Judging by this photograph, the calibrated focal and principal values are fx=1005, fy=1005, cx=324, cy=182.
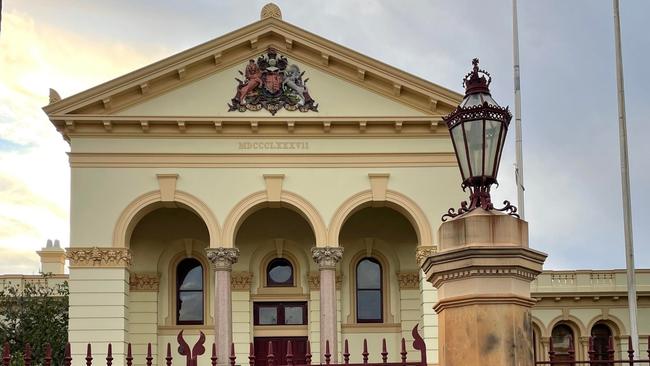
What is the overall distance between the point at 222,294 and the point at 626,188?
1205 cm

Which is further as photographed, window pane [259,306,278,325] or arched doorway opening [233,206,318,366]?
window pane [259,306,278,325]

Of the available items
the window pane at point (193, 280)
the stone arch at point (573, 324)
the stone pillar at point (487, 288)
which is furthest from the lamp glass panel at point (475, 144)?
the stone arch at point (573, 324)

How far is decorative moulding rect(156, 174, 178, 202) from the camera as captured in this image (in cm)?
2797

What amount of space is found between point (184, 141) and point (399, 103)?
6167 millimetres

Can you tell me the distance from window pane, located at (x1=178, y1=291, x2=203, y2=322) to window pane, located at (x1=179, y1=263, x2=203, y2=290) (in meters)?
0.19

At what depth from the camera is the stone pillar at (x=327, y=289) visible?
27.3m

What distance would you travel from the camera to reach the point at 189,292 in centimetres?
3134

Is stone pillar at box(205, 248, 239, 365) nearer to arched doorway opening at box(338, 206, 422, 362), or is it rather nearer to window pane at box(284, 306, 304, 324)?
window pane at box(284, 306, 304, 324)

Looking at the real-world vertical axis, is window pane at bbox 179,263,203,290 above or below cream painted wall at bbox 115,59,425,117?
below

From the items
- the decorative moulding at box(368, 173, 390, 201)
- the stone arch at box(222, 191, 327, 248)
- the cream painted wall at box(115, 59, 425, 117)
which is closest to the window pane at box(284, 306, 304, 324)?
the stone arch at box(222, 191, 327, 248)

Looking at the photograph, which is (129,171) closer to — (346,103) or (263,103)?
(263,103)

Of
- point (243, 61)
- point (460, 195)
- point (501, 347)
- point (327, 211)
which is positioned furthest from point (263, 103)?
point (501, 347)

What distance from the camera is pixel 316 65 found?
28609 millimetres

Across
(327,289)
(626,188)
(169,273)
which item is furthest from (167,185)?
(626,188)
